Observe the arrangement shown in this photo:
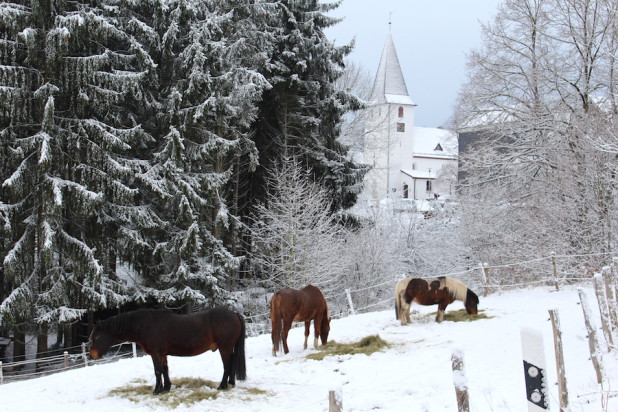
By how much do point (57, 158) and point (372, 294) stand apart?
14.7 meters

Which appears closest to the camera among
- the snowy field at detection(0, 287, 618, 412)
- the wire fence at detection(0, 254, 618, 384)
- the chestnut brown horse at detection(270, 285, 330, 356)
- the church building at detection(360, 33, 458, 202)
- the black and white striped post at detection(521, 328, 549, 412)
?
the black and white striped post at detection(521, 328, 549, 412)

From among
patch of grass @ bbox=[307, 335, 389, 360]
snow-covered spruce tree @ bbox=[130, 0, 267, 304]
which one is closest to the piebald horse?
patch of grass @ bbox=[307, 335, 389, 360]

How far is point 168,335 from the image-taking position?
318 inches

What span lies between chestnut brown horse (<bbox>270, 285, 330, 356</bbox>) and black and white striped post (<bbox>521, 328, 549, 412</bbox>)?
24.3 feet

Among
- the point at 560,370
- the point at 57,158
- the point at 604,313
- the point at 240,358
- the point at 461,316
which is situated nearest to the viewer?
the point at 560,370

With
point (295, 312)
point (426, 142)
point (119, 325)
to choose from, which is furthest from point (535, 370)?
point (426, 142)

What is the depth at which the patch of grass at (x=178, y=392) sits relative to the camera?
24.6 ft

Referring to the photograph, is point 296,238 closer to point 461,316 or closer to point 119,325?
point 461,316

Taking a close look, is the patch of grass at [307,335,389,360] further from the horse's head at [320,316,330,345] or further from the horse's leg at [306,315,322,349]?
the horse's leg at [306,315,322,349]

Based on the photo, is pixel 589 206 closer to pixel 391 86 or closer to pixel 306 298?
pixel 306 298

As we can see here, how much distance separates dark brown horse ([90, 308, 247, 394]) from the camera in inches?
316

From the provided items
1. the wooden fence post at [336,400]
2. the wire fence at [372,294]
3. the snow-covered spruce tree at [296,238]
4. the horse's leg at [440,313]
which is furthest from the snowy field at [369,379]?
the snow-covered spruce tree at [296,238]

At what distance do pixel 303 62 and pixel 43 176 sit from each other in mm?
12299

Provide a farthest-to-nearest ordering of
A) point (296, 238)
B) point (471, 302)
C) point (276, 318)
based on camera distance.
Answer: point (296, 238) → point (471, 302) → point (276, 318)
